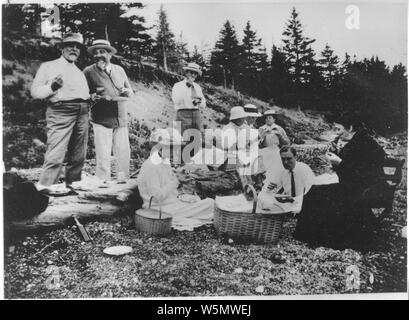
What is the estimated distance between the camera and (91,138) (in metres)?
5.27

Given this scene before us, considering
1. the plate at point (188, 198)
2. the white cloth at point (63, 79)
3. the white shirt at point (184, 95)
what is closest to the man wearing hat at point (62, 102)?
the white cloth at point (63, 79)

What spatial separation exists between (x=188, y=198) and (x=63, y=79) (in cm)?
214

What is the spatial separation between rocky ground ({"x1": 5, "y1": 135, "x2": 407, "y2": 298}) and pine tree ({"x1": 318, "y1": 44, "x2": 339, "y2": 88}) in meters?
2.16

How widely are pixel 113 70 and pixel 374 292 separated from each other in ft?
14.2

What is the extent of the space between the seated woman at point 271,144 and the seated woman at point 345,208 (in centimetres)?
53

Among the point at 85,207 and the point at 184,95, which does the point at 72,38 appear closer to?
the point at 184,95

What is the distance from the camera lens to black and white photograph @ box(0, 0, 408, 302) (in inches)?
198

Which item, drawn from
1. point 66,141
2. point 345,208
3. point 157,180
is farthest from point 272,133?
point 66,141

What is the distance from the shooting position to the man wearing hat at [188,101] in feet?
17.5

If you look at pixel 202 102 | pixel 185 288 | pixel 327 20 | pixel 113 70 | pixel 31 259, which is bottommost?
pixel 185 288

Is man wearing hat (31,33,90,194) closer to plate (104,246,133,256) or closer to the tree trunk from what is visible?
the tree trunk

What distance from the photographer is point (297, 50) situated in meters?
5.45
